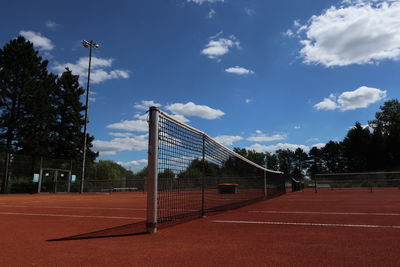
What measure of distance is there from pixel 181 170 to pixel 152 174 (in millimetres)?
1733

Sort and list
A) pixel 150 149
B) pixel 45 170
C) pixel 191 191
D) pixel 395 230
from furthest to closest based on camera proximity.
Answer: pixel 45 170 < pixel 191 191 < pixel 150 149 < pixel 395 230

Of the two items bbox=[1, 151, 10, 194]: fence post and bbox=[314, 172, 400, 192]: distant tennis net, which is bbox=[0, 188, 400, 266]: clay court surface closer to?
bbox=[1, 151, 10, 194]: fence post

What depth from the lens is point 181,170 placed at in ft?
23.4

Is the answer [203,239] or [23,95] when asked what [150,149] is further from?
[23,95]

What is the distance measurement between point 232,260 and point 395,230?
10.9 feet

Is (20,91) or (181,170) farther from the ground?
(20,91)

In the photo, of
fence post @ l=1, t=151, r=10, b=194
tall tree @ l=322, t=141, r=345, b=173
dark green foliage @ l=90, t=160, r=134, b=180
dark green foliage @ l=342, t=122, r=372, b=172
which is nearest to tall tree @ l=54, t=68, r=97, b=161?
dark green foliage @ l=90, t=160, r=134, b=180

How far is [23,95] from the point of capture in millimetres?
39719

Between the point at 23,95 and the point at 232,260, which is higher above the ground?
the point at 23,95

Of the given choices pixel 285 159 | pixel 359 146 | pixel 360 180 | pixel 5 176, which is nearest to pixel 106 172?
pixel 5 176

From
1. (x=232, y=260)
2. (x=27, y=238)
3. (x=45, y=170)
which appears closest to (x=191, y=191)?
(x=27, y=238)

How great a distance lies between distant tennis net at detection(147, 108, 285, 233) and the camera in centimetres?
556

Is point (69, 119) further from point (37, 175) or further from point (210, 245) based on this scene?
point (210, 245)

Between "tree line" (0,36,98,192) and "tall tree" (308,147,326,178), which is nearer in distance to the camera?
"tree line" (0,36,98,192)
